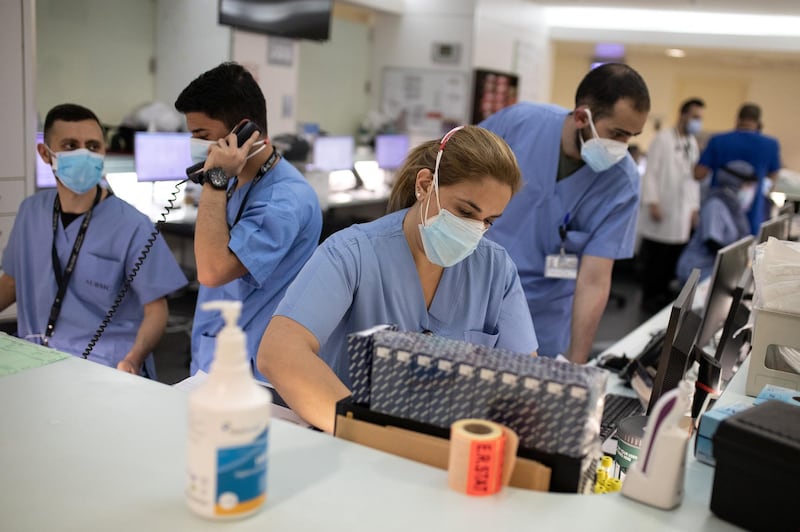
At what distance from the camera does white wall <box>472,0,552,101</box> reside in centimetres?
761

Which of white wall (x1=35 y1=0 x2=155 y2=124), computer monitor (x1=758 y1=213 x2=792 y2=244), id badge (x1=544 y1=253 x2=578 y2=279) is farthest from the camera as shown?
white wall (x1=35 y1=0 x2=155 y2=124)

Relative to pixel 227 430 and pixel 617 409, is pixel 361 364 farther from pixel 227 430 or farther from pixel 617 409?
pixel 617 409

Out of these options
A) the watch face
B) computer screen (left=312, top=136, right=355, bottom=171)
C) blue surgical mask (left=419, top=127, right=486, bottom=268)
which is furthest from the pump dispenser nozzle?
computer screen (left=312, top=136, right=355, bottom=171)

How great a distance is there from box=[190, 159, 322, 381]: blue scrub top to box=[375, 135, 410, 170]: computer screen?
16.7 feet

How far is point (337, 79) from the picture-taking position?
7543mm

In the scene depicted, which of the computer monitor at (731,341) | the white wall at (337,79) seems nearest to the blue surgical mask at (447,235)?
the computer monitor at (731,341)

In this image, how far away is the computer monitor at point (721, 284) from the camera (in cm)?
215

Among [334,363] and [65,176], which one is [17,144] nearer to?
[65,176]

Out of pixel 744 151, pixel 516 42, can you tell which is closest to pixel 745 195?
pixel 744 151

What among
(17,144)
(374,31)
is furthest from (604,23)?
(17,144)

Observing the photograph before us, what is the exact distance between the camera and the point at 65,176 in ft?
7.68

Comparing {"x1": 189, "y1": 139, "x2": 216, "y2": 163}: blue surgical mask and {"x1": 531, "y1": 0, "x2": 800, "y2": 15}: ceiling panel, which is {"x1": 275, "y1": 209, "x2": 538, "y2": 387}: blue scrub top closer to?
{"x1": 189, "y1": 139, "x2": 216, "y2": 163}: blue surgical mask

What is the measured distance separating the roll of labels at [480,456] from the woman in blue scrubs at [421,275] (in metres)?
0.44

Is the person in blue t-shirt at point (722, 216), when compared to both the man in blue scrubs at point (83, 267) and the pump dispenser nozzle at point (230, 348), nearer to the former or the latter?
the man in blue scrubs at point (83, 267)
